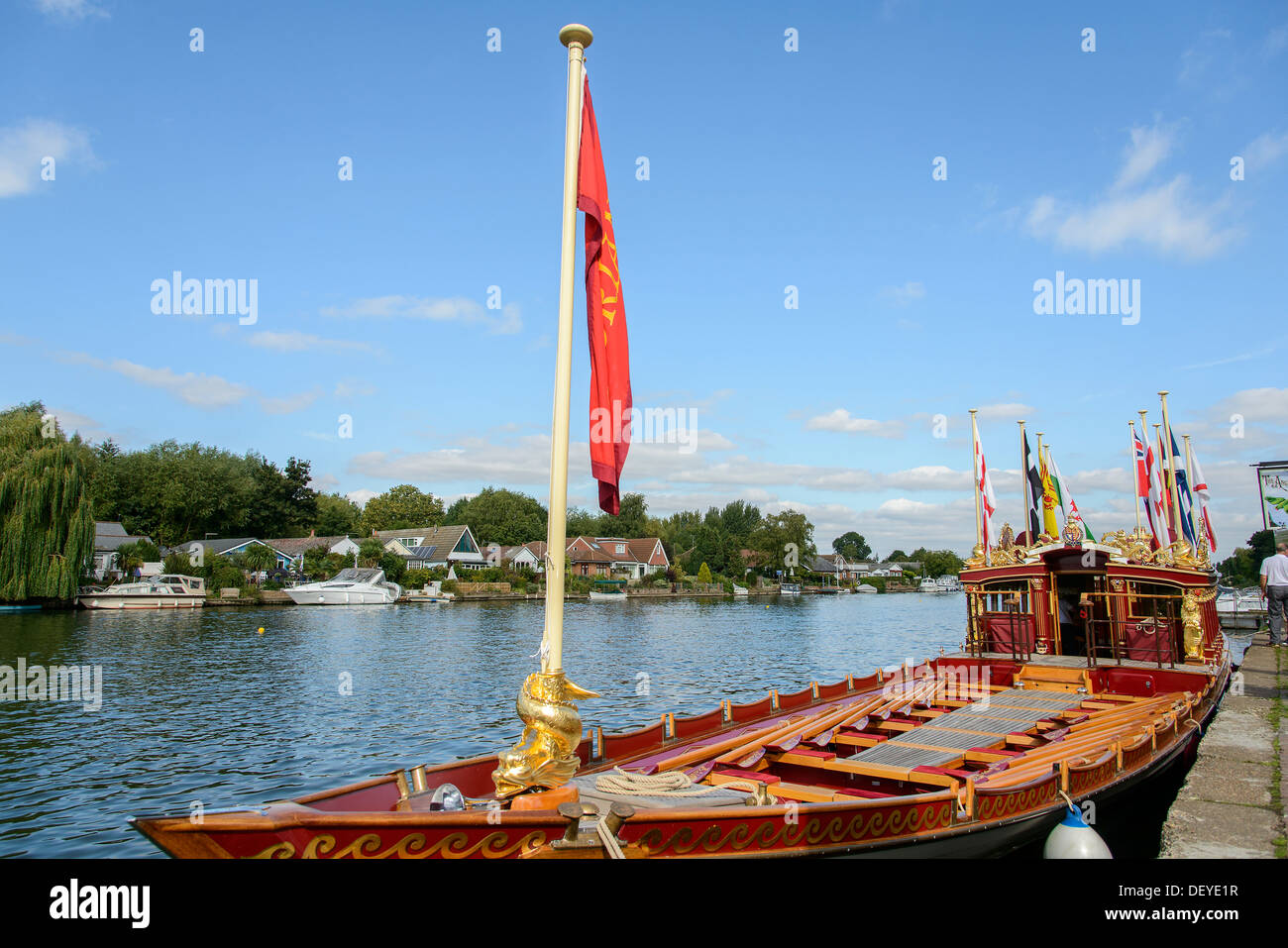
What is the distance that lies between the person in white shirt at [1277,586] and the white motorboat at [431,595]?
214 ft

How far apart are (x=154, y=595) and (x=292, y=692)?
36365 millimetres

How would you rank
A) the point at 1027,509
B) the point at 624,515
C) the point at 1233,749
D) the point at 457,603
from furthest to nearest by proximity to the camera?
the point at 624,515 < the point at 457,603 < the point at 1027,509 < the point at 1233,749

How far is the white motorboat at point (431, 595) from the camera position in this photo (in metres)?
72.6

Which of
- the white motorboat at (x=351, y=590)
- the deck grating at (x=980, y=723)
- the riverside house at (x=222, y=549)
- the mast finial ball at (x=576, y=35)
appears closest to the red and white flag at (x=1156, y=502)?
the deck grating at (x=980, y=723)

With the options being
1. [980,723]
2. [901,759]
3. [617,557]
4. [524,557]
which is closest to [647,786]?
[901,759]

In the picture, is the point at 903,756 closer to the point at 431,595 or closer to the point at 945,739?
the point at 945,739

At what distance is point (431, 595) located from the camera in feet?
240

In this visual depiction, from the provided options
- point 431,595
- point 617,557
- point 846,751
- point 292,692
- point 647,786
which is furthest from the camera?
point 617,557

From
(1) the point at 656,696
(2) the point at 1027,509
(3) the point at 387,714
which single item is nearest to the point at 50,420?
(3) the point at 387,714

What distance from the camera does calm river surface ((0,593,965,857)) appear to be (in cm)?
1414

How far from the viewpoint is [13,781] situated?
14359 mm

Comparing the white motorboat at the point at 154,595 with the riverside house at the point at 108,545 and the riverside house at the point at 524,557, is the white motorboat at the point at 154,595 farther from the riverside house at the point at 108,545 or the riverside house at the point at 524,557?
the riverside house at the point at 524,557
